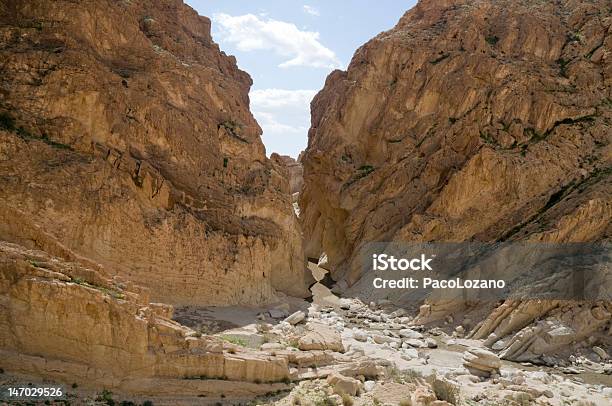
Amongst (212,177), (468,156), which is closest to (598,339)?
(468,156)

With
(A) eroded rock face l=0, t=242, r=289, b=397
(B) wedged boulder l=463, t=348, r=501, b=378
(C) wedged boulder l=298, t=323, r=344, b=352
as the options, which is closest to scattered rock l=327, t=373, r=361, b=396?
(A) eroded rock face l=0, t=242, r=289, b=397

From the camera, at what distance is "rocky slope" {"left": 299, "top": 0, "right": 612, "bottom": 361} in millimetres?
24406

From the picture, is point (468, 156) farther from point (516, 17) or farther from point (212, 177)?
point (212, 177)

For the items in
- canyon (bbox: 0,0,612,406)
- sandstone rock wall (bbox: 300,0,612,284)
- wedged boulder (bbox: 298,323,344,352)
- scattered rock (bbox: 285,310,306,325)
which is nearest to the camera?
canyon (bbox: 0,0,612,406)

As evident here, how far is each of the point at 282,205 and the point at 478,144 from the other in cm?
1237

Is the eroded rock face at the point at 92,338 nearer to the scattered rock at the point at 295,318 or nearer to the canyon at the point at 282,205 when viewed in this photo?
the canyon at the point at 282,205

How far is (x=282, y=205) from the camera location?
27.4m

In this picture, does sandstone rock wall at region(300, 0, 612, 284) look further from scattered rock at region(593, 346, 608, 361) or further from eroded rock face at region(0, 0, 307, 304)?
eroded rock face at region(0, 0, 307, 304)

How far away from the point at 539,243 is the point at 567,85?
12.2 meters

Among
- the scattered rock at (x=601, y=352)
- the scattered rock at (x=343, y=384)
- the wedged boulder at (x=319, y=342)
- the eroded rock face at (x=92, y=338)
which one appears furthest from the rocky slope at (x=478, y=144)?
the eroded rock face at (x=92, y=338)

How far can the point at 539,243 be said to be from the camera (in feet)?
79.6

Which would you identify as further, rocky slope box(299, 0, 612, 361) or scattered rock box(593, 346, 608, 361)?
rocky slope box(299, 0, 612, 361)

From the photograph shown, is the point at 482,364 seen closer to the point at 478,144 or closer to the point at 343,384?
the point at 343,384

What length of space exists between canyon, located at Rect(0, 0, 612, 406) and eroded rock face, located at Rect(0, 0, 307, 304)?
9 cm
